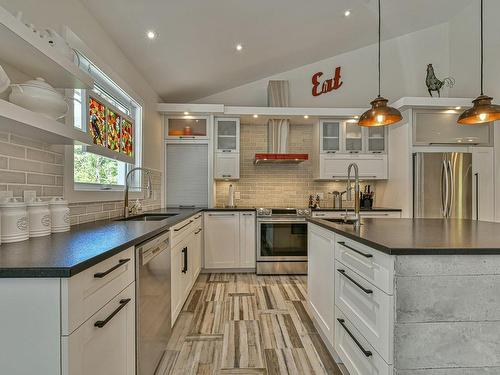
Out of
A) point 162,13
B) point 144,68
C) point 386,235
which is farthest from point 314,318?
point 144,68

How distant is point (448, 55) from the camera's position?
183 inches

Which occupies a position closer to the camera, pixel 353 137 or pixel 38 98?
pixel 38 98

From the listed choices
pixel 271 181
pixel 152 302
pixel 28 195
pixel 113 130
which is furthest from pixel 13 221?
pixel 271 181

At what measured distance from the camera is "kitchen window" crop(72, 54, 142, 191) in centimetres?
210

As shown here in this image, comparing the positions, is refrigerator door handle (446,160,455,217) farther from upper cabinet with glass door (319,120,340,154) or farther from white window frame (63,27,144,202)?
white window frame (63,27,144,202)

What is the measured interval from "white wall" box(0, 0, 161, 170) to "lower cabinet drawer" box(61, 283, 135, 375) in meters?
1.53

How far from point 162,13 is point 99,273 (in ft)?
7.38

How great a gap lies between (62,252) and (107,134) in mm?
1656

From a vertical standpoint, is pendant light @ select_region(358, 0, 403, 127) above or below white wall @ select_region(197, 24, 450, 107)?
below

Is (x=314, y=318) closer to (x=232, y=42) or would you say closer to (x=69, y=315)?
(x=69, y=315)

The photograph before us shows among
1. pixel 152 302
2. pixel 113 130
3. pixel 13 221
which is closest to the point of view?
pixel 13 221

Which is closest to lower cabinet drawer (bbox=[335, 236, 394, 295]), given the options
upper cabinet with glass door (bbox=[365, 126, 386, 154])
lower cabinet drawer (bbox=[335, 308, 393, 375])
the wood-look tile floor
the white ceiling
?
lower cabinet drawer (bbox=[335, 308, 393, 375])

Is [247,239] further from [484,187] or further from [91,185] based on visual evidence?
[484,187]

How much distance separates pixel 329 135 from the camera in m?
4.34
